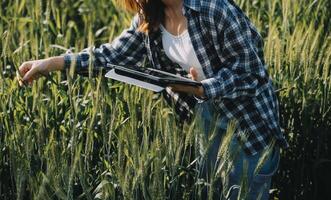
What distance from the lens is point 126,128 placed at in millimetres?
2545

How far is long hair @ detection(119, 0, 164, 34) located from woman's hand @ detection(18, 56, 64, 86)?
32cm

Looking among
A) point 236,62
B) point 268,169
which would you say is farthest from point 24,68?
point 268,169

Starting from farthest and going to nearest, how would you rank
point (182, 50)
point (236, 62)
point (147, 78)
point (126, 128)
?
1. point (182, 50)
2. point (236, 62)
3. point (147, 78)
4. point (126, 128)

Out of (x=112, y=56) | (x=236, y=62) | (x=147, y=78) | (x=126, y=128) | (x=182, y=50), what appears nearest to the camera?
(x=126, y=128)

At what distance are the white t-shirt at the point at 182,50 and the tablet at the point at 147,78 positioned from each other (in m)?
0.15

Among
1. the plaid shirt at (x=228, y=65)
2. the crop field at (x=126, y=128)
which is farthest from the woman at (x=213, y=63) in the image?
the crop field at (x=126, y=128)

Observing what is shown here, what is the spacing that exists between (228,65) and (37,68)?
0.68 meters

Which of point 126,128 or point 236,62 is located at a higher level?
point 236,62

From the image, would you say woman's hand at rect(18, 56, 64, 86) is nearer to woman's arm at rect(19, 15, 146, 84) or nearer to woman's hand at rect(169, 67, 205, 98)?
woman's arm at rect(19, 15, 146, 84)

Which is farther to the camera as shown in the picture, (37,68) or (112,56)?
(112,56)

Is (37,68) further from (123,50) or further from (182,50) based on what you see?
(182,50)

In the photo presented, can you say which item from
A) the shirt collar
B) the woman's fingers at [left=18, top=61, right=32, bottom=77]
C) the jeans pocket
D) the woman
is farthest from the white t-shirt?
the woman's fingers at [left=18, top=61, right=32, bottom=77]

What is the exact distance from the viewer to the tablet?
108 inches

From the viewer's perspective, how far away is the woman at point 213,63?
291 cm
